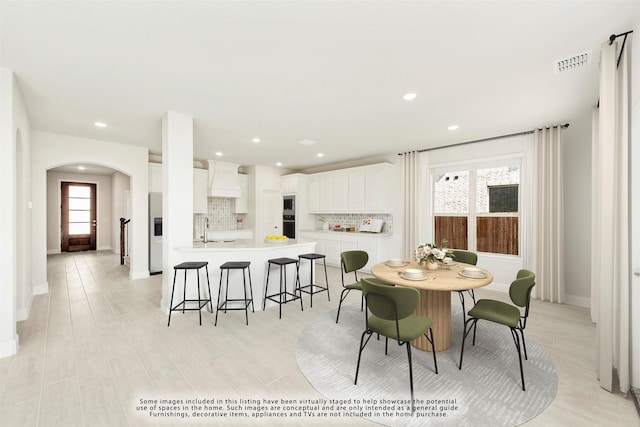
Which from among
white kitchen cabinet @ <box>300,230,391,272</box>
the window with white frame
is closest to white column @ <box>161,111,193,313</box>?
white kitchen cabinet @ <box>300,230,391,272</box>

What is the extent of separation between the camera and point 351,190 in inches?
258

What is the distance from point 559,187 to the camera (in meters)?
4.02

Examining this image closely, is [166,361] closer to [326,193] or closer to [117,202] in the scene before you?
[326,193]

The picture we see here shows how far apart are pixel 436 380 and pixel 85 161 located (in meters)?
6.16

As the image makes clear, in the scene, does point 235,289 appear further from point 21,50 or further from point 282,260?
point 21,50

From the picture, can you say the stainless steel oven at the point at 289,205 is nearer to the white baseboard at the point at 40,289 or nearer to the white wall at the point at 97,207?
the white baseboard at the point at 40,289

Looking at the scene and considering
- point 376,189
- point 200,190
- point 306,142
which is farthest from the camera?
point 200,190

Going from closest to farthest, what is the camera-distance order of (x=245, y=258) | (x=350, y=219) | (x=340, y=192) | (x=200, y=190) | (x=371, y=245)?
1. (x=245, y=258)
2. (x=371, y=245)
3. (x=200, y=190)
4. (x=340, y=192)
5. (x=350, y=219)

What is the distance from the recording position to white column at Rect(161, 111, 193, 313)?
11.6ft

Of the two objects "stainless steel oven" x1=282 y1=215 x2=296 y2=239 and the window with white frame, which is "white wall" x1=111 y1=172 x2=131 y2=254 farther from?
the window with white frame

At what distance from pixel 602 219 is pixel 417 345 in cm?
187

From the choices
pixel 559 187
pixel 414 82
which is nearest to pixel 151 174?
pixel 414 82

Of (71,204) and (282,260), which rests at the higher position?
(71,204)

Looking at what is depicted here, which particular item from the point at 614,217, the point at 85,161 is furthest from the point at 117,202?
the point at 614,217
